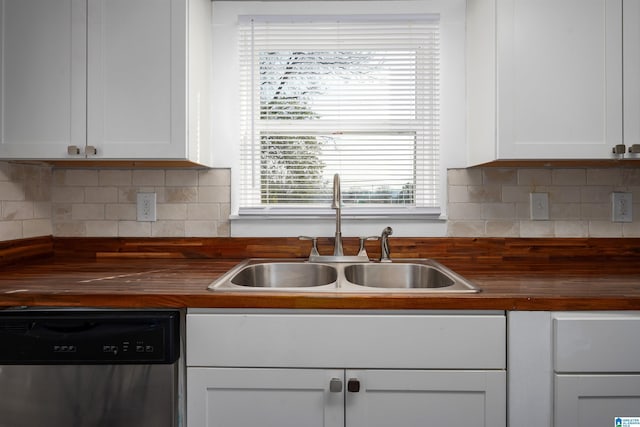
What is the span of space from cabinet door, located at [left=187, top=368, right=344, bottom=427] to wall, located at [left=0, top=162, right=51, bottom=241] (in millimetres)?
1136

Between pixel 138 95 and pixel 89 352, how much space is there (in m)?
0.97

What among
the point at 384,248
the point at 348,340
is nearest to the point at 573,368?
the point at 348,340

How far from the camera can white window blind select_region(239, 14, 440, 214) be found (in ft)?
6.06

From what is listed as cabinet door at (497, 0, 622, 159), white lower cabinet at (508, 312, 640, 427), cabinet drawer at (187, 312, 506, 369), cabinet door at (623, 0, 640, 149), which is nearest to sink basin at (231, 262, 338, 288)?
cabinet drawer at (187, 312, 506, 369)

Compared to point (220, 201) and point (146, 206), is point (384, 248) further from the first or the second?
point (146, 206)

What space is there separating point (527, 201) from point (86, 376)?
1.92m

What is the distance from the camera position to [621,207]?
1.79 metres

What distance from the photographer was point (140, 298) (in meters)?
1.18

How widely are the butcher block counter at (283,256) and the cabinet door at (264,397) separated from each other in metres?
0.22

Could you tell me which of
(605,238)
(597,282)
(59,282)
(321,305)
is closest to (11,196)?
(59,282)

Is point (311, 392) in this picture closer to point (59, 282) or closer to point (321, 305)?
point (321, 305)

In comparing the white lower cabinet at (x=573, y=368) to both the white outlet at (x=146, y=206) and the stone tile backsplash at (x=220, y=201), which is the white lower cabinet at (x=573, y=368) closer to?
the stone tile backsplash at (x=220, y=201)

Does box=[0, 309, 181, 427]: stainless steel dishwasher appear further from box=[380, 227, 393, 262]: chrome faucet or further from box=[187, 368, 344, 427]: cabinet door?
box=[380, 227, 393, 262]: chrome faucet

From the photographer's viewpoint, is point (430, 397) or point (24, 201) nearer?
point (430, 397)
